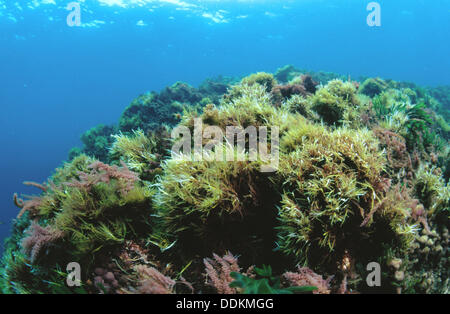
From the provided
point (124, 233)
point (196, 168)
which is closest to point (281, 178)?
point (196, 168)

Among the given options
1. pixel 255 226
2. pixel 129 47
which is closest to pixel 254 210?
pixel 255 226

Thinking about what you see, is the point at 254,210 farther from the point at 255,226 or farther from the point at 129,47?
the point at 129,47

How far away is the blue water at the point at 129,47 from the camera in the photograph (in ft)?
156

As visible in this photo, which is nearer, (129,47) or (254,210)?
(254,210)

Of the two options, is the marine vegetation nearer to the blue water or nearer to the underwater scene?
the underwater scene

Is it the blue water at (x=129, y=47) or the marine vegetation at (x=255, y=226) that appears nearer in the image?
the marine vegetation at (x=255, y=226)

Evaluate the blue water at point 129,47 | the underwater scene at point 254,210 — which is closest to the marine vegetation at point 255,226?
the underwater scene at point 254,210

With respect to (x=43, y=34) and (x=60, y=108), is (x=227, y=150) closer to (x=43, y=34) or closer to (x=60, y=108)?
(x=43, y=34)

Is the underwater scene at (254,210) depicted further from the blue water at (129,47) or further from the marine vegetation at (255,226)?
the blue water at (129,47)

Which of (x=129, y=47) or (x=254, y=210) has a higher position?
(x=129, y=47)

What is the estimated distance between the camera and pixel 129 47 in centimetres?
7312

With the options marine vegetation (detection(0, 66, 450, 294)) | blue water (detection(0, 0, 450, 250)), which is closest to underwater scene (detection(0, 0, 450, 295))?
marine vegetation (detection(0, 66, 450, 294))

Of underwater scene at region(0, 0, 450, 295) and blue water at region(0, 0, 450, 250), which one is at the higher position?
blue water at region(0, 0, 450, 250)

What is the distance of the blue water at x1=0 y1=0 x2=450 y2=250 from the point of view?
47.6 m
